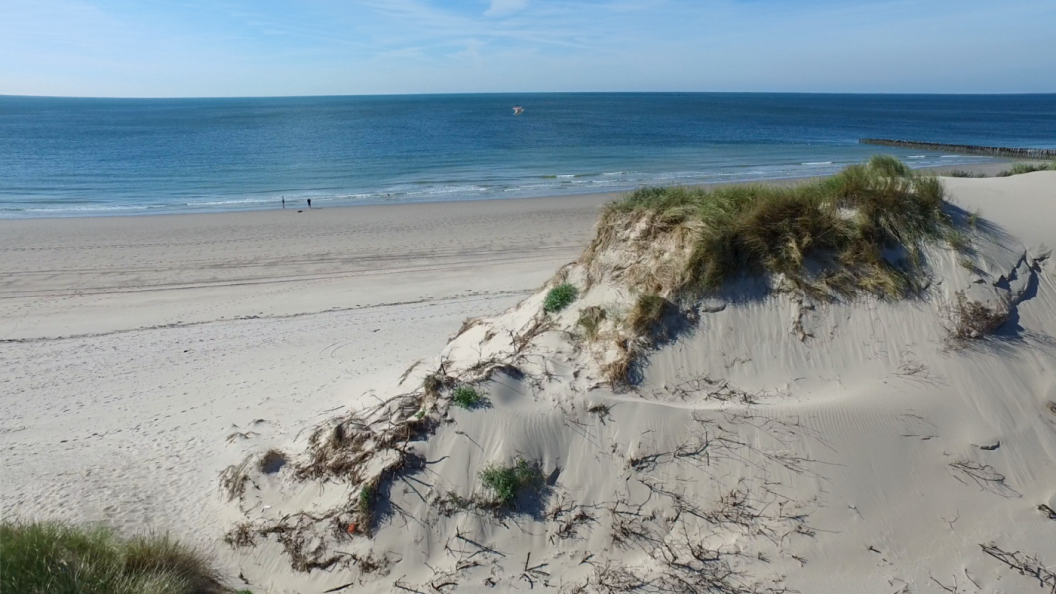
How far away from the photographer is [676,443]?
6074mm

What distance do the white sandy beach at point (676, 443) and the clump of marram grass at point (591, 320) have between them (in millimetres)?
207

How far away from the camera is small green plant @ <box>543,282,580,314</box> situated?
782cm

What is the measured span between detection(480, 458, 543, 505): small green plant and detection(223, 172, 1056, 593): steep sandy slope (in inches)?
1.7

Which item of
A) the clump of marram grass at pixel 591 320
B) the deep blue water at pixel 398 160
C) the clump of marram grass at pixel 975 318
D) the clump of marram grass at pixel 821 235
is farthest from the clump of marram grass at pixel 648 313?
the deep blue water at pixel 398 160

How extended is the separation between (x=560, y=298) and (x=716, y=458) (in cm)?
268

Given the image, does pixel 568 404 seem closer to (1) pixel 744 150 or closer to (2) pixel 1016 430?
(2) pixel 1016 430

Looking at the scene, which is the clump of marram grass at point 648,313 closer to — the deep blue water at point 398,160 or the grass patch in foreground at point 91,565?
the grass patch in foreground at point 91,565

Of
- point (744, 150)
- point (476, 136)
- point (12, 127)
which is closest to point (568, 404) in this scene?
point (744, 150)

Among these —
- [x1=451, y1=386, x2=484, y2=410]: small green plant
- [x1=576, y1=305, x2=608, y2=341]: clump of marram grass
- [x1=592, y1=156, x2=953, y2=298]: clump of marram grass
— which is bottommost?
[x1=451, y1=386, x2=484, y2=410]: small green plant

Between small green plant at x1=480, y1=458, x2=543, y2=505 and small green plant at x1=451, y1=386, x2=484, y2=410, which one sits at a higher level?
small green plant at x1=451, y1=386, x2=484, y2=410

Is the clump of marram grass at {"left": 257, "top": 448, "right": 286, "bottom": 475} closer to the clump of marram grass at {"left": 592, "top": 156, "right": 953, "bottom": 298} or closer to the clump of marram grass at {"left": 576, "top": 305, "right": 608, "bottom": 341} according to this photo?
the clump of marram grass at {"left": 576, "top": 305, "right": 608, "bottom": 341}

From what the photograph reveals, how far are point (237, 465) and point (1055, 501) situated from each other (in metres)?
7.67

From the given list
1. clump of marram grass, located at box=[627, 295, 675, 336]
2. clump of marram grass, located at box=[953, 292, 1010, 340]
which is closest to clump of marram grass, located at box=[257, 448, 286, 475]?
clump of marram grass, located at box=[627, 295, 675, 336]

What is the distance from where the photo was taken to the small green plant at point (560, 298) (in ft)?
25.6
